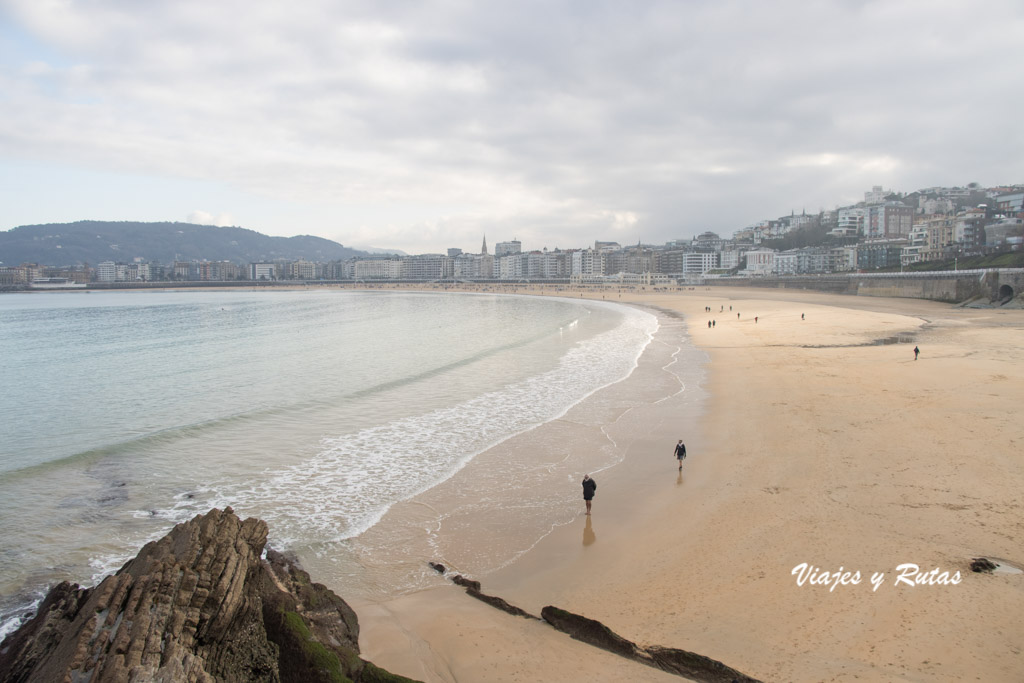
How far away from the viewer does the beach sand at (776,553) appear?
5.76m

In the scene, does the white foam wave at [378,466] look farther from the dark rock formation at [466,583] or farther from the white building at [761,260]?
the white building at [761,260]

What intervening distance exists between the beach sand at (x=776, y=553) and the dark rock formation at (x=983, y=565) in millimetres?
133

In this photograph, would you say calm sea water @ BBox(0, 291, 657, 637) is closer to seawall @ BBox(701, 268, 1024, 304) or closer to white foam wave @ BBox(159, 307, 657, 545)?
white foam wave @ BBox(159, 307, 657, 545)

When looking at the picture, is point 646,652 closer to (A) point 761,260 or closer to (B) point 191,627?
(B) point 191,627

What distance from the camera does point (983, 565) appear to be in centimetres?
705

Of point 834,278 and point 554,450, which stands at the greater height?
point 834,278

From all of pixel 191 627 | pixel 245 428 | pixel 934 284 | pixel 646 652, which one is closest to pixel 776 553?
pixel 646 652

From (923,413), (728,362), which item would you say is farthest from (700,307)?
(923,413)

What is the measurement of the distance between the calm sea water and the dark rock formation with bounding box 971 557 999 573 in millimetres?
8191

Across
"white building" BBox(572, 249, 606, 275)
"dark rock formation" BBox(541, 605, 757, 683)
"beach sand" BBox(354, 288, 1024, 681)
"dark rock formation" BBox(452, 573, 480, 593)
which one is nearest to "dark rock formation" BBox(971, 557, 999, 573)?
"beach sand" BBox(354, 288, 1024, 681)

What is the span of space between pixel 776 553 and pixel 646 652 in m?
3.13

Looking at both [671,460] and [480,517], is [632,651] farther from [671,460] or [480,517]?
[671,460]

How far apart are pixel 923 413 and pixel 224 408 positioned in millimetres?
19090

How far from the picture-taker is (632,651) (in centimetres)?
582
